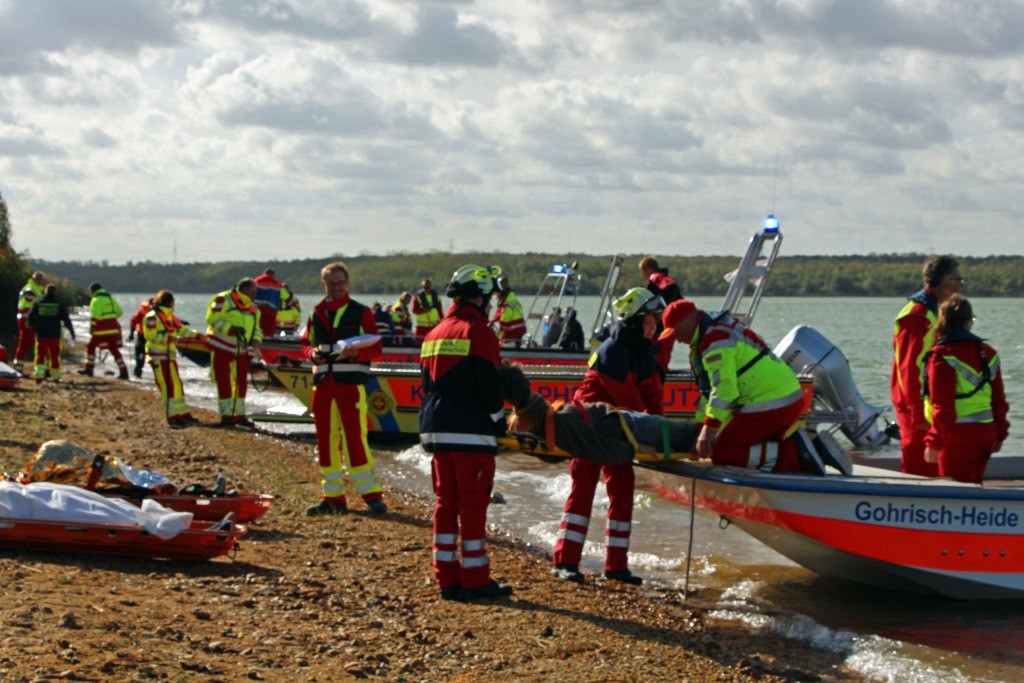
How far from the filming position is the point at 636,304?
317 inches

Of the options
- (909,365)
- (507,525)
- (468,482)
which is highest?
(909,365)

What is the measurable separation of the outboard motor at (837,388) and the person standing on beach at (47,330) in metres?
12.0

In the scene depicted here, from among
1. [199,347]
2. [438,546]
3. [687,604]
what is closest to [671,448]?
[687,604]

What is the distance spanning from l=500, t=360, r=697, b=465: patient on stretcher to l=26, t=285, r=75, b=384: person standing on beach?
50.5 ft

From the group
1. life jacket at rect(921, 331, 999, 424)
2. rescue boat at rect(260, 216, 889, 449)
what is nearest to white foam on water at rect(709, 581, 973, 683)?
life jacket at rect(921, 331, 999, 424)

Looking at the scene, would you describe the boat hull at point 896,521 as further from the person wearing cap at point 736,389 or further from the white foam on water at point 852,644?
the white foam on water at point 852,644

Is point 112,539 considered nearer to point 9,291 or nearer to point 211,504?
point 211,504

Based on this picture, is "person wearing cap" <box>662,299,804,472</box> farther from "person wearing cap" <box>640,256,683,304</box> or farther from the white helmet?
"person wearing cap" <box>640,256,683,304</box>

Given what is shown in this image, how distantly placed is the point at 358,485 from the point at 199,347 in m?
8.76

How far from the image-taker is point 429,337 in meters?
7.42

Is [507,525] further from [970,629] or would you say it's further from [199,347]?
[199,347]

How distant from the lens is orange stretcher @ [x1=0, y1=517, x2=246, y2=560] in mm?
7395

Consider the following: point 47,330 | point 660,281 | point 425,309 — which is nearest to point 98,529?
point 660,281

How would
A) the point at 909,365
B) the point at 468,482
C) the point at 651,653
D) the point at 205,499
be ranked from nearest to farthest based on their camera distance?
the point at 651,653 → the point at 468,482 → the point at 205,499 → the point at 909,365
